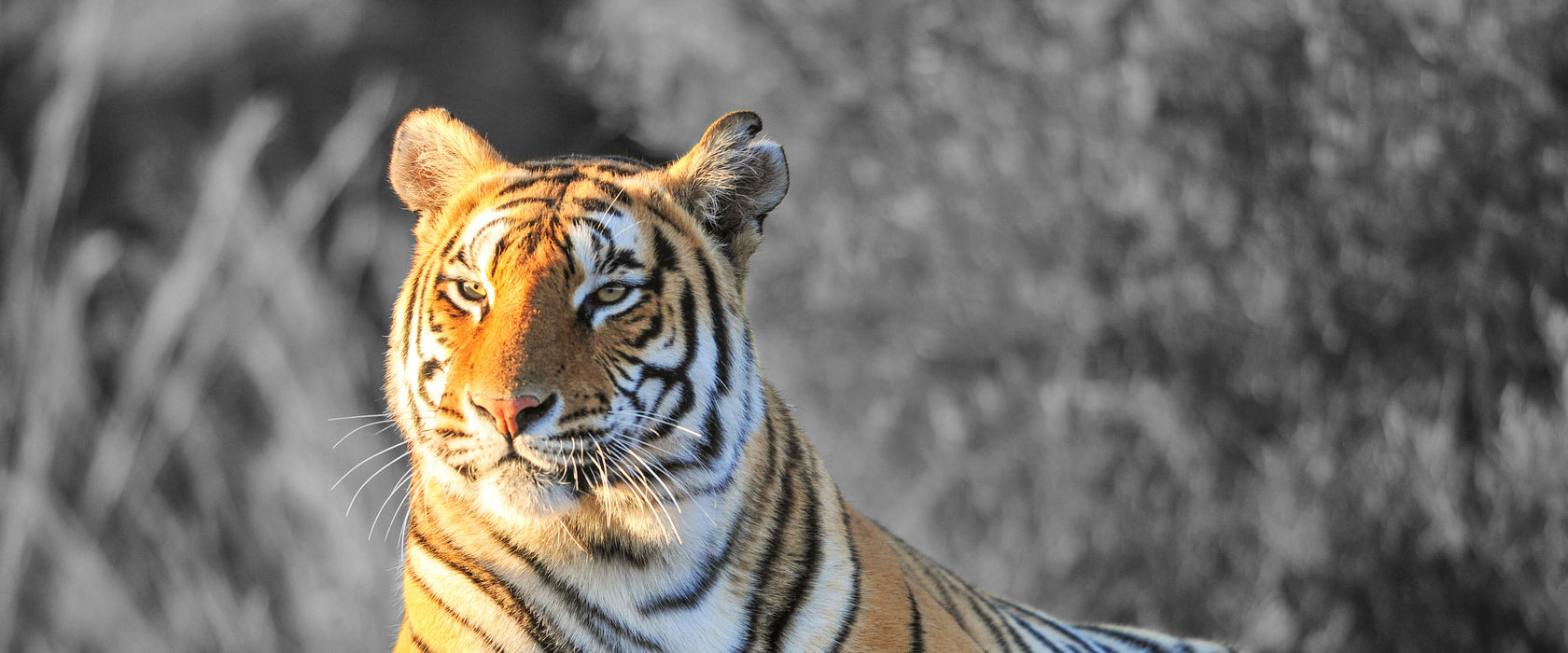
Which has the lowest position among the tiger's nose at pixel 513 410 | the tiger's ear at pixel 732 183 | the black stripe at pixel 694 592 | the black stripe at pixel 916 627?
the black stripe at pixel 694 592

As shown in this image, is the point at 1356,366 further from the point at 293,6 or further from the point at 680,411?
the point at 293,6

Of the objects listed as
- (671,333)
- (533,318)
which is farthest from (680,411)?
(533,318)

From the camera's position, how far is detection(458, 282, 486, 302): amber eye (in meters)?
1.40

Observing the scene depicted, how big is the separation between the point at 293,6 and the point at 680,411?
693 cm

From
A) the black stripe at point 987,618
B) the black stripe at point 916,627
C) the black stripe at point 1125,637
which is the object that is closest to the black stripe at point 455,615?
the black stripe at point 916,627

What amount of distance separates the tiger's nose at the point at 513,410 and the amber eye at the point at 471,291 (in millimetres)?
177

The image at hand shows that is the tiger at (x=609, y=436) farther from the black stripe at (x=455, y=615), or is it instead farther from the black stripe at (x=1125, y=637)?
the black stripe at (x=1125, y=637)

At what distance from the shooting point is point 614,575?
142 centimetres

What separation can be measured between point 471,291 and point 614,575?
363mm

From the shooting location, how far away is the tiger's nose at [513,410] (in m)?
1.24

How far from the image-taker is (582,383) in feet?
4.26

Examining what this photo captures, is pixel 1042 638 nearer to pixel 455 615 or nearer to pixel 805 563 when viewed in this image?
pixel 805 563

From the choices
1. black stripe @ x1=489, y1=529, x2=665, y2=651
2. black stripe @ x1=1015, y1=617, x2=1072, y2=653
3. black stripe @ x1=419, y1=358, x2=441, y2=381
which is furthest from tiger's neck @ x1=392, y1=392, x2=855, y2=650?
black stripe @ x1=1015, y1=617, x2=1072, y2=653

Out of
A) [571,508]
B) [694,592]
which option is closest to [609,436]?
[571,508]
